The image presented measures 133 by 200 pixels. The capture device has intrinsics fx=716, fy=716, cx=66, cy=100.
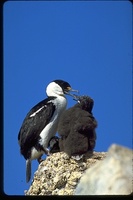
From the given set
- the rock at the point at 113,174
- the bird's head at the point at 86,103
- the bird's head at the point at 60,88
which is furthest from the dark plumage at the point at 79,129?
the rock at the point at 113,174

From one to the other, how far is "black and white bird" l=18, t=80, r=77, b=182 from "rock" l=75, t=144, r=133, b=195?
4.91 m

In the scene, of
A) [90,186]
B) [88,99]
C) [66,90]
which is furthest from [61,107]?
[90,186]

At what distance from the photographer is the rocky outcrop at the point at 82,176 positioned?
24.8 feet

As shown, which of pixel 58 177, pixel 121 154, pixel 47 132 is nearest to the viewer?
pixel 121 154

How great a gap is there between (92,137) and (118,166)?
10.8 ft

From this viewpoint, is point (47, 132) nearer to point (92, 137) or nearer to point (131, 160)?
point (92, 137)

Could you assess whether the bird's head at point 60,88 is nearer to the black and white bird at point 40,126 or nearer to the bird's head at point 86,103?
the black and white bird at point 40,126

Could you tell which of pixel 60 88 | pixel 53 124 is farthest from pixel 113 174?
pixel 60 88

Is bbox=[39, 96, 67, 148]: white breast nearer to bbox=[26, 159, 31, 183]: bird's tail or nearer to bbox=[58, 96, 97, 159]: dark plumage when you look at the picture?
bbox=[26, 159, 31, 183]: bird's tail

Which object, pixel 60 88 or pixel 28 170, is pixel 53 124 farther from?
pixel 28 170

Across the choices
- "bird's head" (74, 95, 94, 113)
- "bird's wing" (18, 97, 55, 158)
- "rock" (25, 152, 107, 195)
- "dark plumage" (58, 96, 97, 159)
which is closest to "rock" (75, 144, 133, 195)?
"rock" (25, 152, 107, 195)

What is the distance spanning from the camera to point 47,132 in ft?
42.0

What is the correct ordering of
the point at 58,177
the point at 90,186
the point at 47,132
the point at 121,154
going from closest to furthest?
the point at 121,154 < the point at 90,186 < the point at 58,177 < the point at 47,132

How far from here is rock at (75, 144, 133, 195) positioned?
7.47 metres
